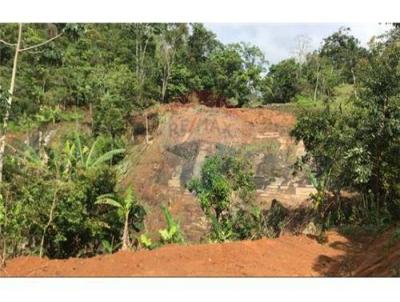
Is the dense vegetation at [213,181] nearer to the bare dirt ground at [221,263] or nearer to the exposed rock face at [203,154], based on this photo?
the bare dirt ground at [221,263]

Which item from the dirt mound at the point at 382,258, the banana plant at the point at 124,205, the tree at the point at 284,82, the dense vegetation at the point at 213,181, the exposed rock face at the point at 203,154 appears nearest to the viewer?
the dirt mound at the point at 382,258

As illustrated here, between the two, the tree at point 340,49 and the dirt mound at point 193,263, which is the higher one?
the tree at point 340,49

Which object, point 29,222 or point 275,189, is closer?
point 29,222

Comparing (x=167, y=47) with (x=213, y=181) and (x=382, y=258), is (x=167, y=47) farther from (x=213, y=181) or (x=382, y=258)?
(x=382, y=258)

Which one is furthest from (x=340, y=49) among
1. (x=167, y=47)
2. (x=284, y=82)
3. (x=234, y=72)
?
(x=167, y=47)

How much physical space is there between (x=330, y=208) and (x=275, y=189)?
578 centimetres

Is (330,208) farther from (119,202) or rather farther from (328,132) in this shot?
(119,202)

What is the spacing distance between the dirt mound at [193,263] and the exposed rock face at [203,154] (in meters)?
7.42

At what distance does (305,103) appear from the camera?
21484 millimetres

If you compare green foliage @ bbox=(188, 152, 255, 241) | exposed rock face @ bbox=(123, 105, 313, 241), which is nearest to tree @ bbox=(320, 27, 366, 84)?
exposed rock face @ bbox=(123, 105, 313, 241)

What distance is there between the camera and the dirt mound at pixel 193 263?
263 inches

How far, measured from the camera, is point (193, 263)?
680 cm

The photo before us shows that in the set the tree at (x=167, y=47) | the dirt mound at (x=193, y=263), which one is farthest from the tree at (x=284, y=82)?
the dirt mound at (x=193, y=263)
